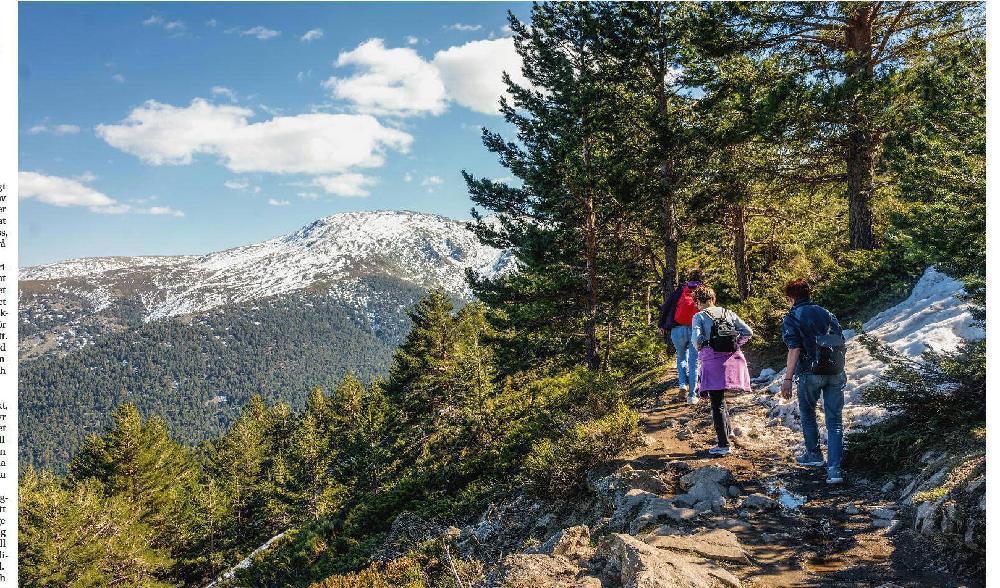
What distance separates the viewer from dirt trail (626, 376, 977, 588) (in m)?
3.84

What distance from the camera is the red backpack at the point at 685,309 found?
848 centimetres

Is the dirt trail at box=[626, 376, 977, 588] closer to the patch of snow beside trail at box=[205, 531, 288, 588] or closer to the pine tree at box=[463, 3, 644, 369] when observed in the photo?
the pine tree at box=[463, 3, 644, 369]

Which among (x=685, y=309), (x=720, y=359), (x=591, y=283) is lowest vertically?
(x=720, y=359)

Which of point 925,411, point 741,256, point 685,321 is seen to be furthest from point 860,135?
point 925,411

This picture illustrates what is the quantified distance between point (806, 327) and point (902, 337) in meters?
3.92

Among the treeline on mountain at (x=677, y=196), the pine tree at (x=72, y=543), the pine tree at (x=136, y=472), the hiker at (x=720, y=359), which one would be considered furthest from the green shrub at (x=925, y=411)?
the pine tree at (x=136, y=472)

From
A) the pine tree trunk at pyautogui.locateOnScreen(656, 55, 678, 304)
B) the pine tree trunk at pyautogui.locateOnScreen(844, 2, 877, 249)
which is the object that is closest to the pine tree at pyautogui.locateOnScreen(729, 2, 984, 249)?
the pine tree trunk at pyautogui.locateOnScreen(844, 2, 877, 249)

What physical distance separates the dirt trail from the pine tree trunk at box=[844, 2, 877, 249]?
735cm

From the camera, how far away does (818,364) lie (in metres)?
5.48

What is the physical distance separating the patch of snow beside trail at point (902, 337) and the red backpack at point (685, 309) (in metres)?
2.04

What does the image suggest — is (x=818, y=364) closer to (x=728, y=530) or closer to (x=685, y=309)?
(x=728, y=530)

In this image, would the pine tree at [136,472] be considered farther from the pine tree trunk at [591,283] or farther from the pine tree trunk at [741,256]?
the pine tree trunk at [741,256]

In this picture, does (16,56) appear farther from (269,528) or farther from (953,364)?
(269,528)

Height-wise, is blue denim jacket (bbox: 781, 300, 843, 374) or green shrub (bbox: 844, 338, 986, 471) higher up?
blue denim jacket (bbox: 781, 300, 843, 374)
